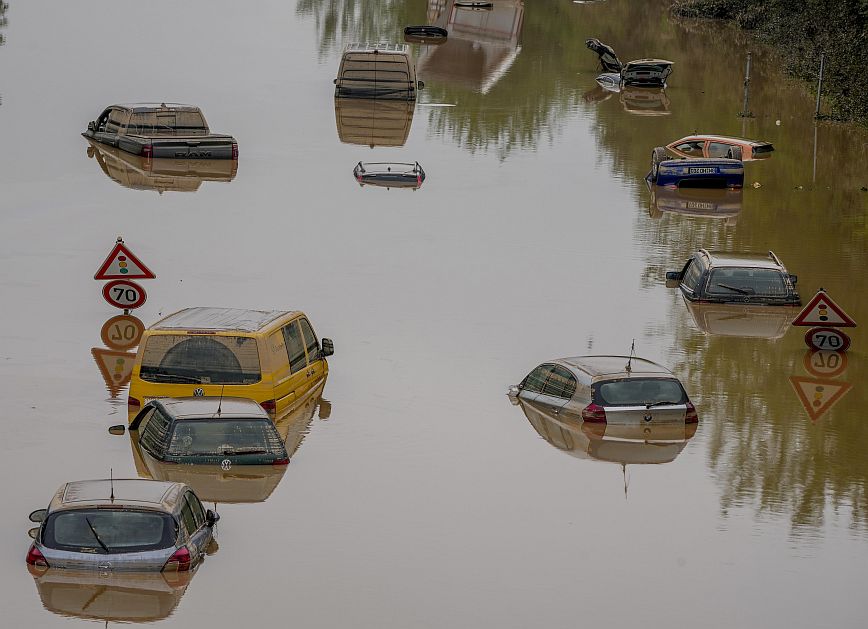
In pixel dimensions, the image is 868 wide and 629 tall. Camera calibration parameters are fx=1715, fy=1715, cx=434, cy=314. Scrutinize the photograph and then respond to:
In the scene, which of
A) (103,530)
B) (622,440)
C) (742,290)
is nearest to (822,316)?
(742,290)

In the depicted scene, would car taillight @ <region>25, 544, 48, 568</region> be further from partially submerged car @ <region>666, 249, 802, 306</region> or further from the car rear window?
partially submerged car @ <region>666, 249, 802, 306</region>

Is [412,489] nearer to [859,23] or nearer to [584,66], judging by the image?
[859,23]

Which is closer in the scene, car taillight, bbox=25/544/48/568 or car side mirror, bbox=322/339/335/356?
car taillight, bbox=25/544/48/568

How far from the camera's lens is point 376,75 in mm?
70812

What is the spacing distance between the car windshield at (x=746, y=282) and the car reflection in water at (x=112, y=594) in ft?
65.3

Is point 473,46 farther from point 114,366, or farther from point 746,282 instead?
point 114,366

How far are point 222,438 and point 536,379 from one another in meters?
7.31

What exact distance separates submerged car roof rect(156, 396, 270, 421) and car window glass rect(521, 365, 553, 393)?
19.9 feet

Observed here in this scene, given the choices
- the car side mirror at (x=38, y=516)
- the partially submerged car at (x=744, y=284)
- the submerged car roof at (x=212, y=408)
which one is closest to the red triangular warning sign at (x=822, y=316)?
the partially submerged car at (x=744, y=284)

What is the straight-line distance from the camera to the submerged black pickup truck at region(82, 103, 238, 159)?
55438 mm

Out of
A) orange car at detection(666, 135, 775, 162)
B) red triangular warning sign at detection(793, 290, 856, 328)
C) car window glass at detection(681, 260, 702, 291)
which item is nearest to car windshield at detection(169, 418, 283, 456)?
red triangular warning sign at detection(793, 290, 856, 328)

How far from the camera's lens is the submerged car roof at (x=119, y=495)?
63.0 ft

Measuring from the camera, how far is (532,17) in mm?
108375

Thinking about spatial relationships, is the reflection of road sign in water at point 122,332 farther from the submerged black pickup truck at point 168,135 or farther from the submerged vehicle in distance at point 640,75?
the submerged vehicle in distance at point 640,75
